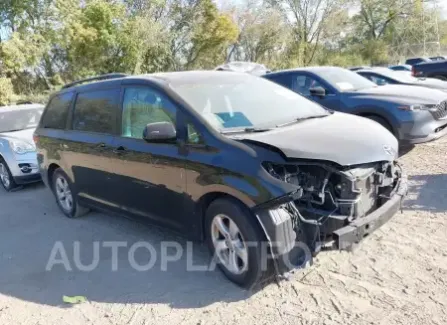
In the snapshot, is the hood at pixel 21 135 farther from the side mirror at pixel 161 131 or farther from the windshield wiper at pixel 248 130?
the windshield wiper at pixel 248 130

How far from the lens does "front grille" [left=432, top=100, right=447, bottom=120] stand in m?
6.29

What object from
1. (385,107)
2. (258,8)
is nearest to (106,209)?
(385,107)

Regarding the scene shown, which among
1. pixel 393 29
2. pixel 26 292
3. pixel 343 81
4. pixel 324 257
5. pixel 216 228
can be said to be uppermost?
pixel 393 29

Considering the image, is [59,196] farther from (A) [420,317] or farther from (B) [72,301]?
(A) [420,317]

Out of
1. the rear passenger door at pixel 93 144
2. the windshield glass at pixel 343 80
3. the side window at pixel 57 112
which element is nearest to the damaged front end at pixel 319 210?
the rear passenger door at pixel 93 144

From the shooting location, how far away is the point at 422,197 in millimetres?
4832

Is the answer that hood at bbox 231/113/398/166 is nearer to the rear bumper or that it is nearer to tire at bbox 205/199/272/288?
the rear bumper

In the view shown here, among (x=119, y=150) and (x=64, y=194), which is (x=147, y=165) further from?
(x=64, y=194)

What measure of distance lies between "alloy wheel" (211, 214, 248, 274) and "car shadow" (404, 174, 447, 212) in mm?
2276

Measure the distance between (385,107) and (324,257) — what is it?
11.9 ft

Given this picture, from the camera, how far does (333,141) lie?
10.5 ft

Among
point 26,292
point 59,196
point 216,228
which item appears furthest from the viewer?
point 59,196

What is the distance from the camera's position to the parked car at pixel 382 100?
6211mm

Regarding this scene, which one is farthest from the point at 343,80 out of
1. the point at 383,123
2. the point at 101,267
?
the point at 101,267
